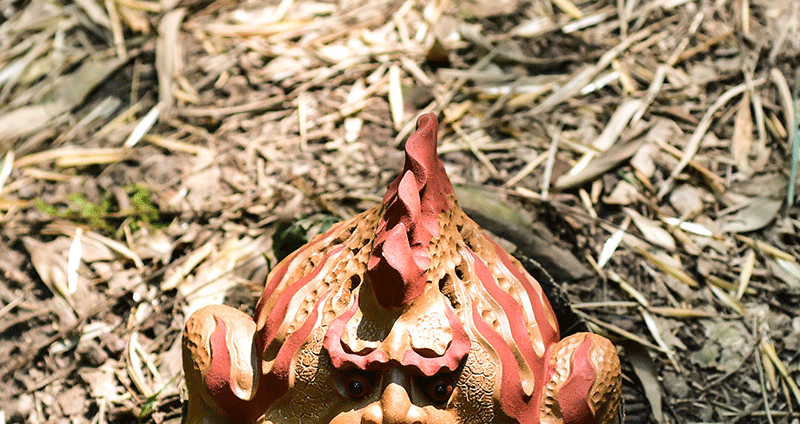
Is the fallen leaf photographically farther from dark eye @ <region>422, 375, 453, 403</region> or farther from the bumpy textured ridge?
dark eye @ <region>422, 375, 453, 403</region>

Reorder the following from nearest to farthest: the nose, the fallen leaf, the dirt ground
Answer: the nose
the dirt ground
the fallen leaf

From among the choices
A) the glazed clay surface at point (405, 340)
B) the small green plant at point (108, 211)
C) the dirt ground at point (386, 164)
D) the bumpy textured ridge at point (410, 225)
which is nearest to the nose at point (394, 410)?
the glazed clay surface at point (405, 340)

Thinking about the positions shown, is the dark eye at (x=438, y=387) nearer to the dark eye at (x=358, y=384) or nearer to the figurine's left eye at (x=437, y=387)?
the figurine's left eye at (x=437, y=387)

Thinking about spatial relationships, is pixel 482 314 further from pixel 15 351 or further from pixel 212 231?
pixel 15 351

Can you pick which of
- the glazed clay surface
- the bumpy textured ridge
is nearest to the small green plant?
the glazed clay surface

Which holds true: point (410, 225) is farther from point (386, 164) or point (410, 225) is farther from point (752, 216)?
point (752, 216)

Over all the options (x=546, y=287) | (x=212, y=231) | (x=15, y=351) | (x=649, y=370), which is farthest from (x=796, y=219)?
(x=15, y=351)
